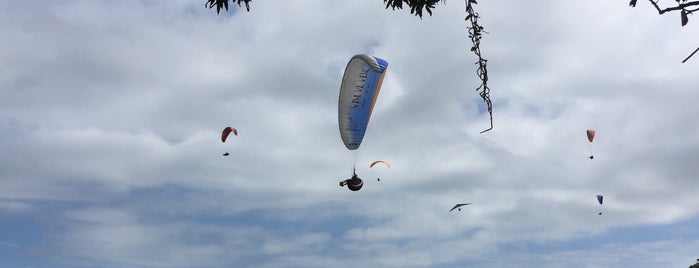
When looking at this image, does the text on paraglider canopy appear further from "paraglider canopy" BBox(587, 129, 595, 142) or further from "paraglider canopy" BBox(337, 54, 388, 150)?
"paraglider canopy" BBox(587, 129, 595, 142)

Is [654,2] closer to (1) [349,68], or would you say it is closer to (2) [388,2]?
(2) [388,2]

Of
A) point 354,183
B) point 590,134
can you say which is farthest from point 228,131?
point 590,134

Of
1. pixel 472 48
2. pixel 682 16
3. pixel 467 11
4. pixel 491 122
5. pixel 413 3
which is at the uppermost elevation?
pixel 413 3

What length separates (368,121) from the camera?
108 feet

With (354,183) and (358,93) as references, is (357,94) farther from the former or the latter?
(354,183)

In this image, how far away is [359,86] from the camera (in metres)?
31.5

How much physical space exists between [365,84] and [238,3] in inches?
808

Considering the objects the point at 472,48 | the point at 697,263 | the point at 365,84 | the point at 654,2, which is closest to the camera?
the point at 654,2

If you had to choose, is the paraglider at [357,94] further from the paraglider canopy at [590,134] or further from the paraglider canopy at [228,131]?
the paraglider canopy at [590,134]

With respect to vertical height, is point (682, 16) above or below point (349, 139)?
below

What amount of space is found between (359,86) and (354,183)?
6367 millimetres

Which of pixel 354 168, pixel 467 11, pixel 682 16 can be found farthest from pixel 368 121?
pixel 682 16

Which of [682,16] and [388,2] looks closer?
[682,16]

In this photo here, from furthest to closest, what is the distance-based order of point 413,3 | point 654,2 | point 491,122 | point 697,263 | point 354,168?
point 697,263, point 354,168, point 413,3, point 491,122, point 654,2
